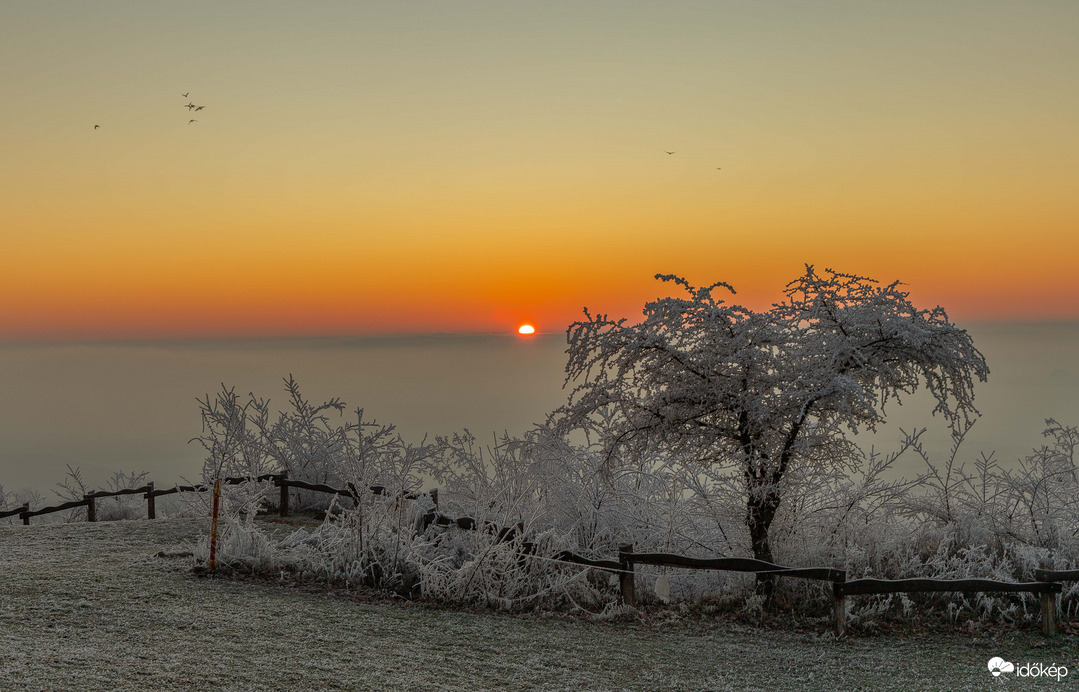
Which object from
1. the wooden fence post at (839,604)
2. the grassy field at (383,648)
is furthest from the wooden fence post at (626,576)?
the wooden fence post at (839,604)

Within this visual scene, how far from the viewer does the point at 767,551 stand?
11.7 metres

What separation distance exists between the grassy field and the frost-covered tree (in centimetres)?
252

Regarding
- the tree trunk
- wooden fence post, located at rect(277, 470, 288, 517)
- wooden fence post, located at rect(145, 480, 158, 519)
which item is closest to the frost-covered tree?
the tree trunk

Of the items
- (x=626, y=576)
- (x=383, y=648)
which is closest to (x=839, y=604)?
(x=626, y=576)

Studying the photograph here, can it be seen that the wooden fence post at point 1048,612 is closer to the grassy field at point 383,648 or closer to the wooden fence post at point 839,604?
the grassy field at point 383,648

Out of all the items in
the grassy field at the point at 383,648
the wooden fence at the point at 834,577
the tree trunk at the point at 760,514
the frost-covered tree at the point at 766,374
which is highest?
the frost-covered tree at the point at 766,374

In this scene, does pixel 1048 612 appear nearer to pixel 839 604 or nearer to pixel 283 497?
pixel 839 604

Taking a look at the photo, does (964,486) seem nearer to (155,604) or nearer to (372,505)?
(372,505)

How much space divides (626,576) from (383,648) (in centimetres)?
342

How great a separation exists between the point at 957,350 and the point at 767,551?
3.58 m

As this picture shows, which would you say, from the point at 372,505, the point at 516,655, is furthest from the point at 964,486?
the point at 372,505

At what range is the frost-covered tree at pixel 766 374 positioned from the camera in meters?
10.9

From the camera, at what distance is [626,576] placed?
10.5m

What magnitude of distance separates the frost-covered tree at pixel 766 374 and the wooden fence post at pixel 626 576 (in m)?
1.62
